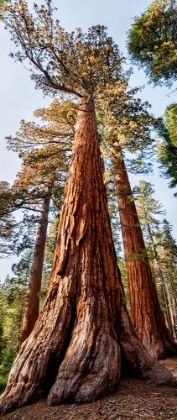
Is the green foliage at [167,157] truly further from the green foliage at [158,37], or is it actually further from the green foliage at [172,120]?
the green foliage at [158,37]

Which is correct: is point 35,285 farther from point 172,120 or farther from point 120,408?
point 172,120

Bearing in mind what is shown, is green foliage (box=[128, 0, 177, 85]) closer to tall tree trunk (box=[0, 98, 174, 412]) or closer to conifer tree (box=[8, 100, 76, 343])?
conifer tree (box=[8, 100, 76, 343])

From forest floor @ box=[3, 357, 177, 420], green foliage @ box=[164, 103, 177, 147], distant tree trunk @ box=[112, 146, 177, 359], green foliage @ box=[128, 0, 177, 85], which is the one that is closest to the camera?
forest floor @ box=[3, 357, 177, 420]

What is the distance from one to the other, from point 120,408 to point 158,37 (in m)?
11.4

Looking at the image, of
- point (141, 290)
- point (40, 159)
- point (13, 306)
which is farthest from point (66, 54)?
point (13, 306)

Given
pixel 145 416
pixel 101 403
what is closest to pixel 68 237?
pixel 101 403

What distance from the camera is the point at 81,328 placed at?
8.69 feet

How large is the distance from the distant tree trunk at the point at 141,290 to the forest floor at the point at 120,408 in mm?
3778

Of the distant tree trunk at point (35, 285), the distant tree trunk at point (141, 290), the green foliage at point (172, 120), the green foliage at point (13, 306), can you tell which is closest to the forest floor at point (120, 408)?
the distant tree trunk at point (141, 290)

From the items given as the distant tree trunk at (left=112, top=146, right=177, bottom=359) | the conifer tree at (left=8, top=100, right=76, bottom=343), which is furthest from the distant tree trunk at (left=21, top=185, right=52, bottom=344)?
the distant tree trunk at (left=112, top=146, right=177, bottom=359)

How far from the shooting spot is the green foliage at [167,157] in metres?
11.8

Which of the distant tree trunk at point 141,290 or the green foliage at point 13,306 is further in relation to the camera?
the green foliage at point 13,306

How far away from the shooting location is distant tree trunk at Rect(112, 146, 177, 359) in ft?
19.4

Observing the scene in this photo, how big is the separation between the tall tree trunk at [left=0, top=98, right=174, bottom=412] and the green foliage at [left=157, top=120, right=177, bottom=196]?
8.85 meters
